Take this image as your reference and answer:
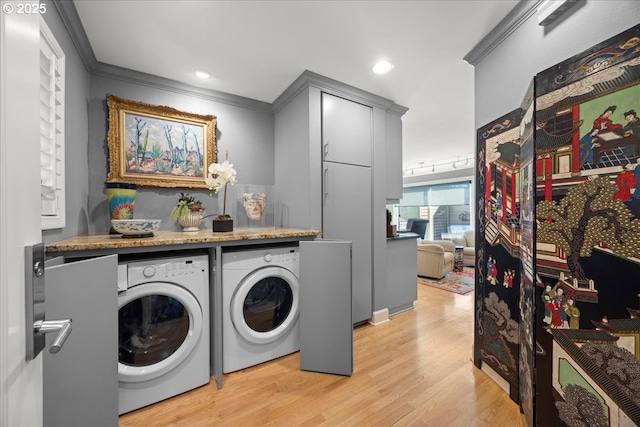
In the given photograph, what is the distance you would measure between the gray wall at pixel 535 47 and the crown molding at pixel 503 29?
0.03 metres

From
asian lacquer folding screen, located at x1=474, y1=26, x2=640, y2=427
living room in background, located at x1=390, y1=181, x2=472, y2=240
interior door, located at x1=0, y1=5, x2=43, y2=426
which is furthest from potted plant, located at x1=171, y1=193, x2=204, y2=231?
living room in background, located at x1=390, y1=181, x2=472, y2=240

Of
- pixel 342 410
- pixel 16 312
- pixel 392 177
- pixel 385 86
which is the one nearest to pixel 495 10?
pixel 385 86

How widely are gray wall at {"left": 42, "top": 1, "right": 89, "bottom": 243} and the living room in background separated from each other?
6.28m

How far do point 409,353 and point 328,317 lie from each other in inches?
32.8

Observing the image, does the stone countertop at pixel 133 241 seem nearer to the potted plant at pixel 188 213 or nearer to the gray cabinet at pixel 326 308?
the gray cabinet at pixel 326 308

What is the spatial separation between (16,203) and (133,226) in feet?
4.00

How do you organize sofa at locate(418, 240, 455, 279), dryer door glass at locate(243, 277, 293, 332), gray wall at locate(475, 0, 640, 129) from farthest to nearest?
sofa at locate(418, 240, 455, 279) → dryer door glass at locate(243, 277, 293, 332) → gray wall at locate(475, 0, 640, 129)

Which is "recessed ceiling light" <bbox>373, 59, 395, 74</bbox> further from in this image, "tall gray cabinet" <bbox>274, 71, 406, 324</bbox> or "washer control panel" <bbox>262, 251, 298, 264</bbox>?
"washer control panel" <bbox>262, 251, 298, 264</bbox>

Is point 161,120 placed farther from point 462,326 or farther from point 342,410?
point 462,326

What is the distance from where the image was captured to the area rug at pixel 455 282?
3.68m

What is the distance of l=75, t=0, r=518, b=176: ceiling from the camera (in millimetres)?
1477

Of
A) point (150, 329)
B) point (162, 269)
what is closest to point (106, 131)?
point (162, 269)

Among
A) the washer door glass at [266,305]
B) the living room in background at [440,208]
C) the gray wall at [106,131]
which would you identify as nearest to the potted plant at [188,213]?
the gray wall at [106,131]

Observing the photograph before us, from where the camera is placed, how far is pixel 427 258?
4.23 meters
